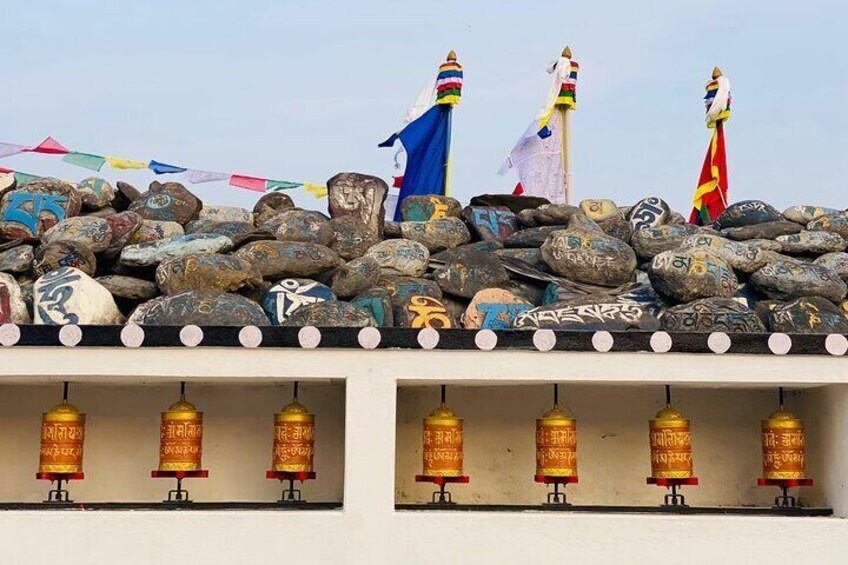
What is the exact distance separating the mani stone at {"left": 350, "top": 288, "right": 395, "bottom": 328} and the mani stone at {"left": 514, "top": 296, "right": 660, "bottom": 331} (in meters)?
0.95

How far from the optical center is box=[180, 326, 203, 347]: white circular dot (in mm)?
6809

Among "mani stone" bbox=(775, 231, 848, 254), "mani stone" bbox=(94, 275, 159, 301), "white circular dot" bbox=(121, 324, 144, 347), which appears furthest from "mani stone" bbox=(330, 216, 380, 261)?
"mani stone" bbox=(775, 231, 848, 254)

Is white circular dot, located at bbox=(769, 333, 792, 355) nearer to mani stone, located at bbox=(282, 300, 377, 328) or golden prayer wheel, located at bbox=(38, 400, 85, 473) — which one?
mani stone, located at bbox=(282, 300, 377, 328)

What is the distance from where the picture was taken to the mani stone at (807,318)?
8.50m

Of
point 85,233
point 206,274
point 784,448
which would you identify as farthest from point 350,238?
point 784,448

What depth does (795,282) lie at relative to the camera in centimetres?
974

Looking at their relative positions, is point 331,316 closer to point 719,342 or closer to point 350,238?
point 350,238

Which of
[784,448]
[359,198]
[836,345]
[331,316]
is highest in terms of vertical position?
[359,198]

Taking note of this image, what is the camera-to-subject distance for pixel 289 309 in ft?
28.3

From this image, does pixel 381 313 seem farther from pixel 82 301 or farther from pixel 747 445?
pixel 747 445

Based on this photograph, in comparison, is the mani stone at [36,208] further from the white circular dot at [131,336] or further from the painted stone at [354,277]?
the white circular dot at [131,336]

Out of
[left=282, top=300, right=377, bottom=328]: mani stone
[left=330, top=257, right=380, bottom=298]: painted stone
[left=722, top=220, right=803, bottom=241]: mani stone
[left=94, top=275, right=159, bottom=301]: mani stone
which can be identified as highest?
[left=722, top=220, right=803, bottom=241]: mani stone

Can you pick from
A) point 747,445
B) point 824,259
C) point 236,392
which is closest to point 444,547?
point 236,392

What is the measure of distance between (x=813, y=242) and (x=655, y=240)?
159 centimetres
